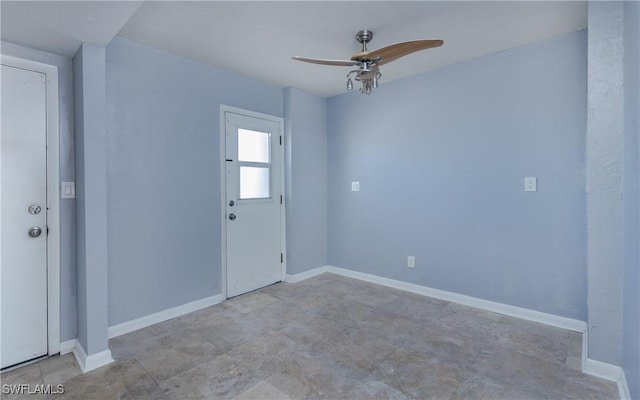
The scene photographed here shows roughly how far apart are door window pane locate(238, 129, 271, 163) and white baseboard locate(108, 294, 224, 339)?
1536 mm

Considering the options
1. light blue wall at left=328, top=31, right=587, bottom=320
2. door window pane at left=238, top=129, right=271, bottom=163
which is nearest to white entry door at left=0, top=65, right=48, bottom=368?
door window pane at left=238, top=129, right=271, bottom=163

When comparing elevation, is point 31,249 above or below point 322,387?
above

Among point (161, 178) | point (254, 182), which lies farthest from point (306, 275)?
point (161, 178)

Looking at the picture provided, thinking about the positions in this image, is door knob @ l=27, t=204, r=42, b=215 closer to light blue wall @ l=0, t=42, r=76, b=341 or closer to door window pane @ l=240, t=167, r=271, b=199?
light blue wall @ l=0, t=42, r=76, b=341

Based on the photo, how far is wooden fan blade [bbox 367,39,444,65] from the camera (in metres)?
1.97

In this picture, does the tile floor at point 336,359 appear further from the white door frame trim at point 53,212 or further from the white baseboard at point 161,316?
the white door frame trim at point 53,212

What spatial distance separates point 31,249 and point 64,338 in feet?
2.30

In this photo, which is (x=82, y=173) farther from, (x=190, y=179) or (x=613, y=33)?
(x=613, y=33)

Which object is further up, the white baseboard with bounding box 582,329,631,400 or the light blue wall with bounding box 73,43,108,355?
the light blue wall with bounding box 73,43,108,355

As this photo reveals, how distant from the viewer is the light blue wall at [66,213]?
7.57 ft

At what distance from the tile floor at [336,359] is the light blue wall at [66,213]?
0.30 meters

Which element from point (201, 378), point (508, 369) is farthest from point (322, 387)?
point (508, 369)

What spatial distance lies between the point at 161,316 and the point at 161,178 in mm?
1246

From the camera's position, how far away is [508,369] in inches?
82.0
